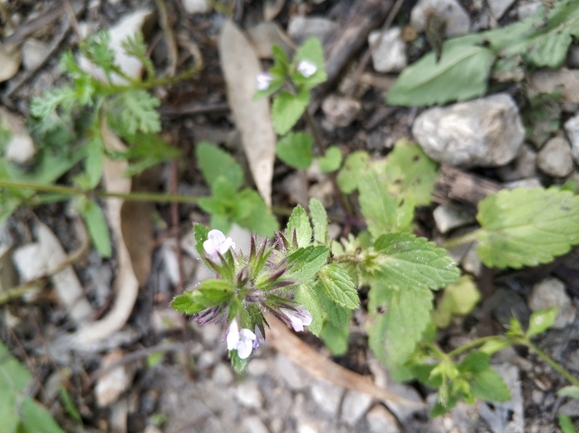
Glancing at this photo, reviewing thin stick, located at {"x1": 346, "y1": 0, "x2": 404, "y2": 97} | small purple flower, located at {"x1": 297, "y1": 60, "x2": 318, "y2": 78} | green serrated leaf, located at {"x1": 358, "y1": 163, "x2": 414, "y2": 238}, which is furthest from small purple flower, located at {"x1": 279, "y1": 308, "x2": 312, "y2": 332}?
thin stick, located at {"x1": 346, "y1": 0, "x2": 404, "y2": 97}

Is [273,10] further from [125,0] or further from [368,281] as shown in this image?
[368,281]

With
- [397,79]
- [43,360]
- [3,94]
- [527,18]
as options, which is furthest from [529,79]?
[43,360]

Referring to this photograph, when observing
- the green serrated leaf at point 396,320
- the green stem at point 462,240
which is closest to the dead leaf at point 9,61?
the green serrated leaf at point 396,320

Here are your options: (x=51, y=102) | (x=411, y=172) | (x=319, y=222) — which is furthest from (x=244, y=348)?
(x=51, y=102)

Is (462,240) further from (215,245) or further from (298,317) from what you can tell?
(215,245)

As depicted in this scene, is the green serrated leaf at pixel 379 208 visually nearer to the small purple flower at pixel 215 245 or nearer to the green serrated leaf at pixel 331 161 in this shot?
the green serrated leaf at pixel 331 161

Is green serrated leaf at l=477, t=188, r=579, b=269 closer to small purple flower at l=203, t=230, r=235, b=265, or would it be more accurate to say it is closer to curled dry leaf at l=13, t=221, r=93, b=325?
small purple flower at l=203, t=230, r=235, b=265
